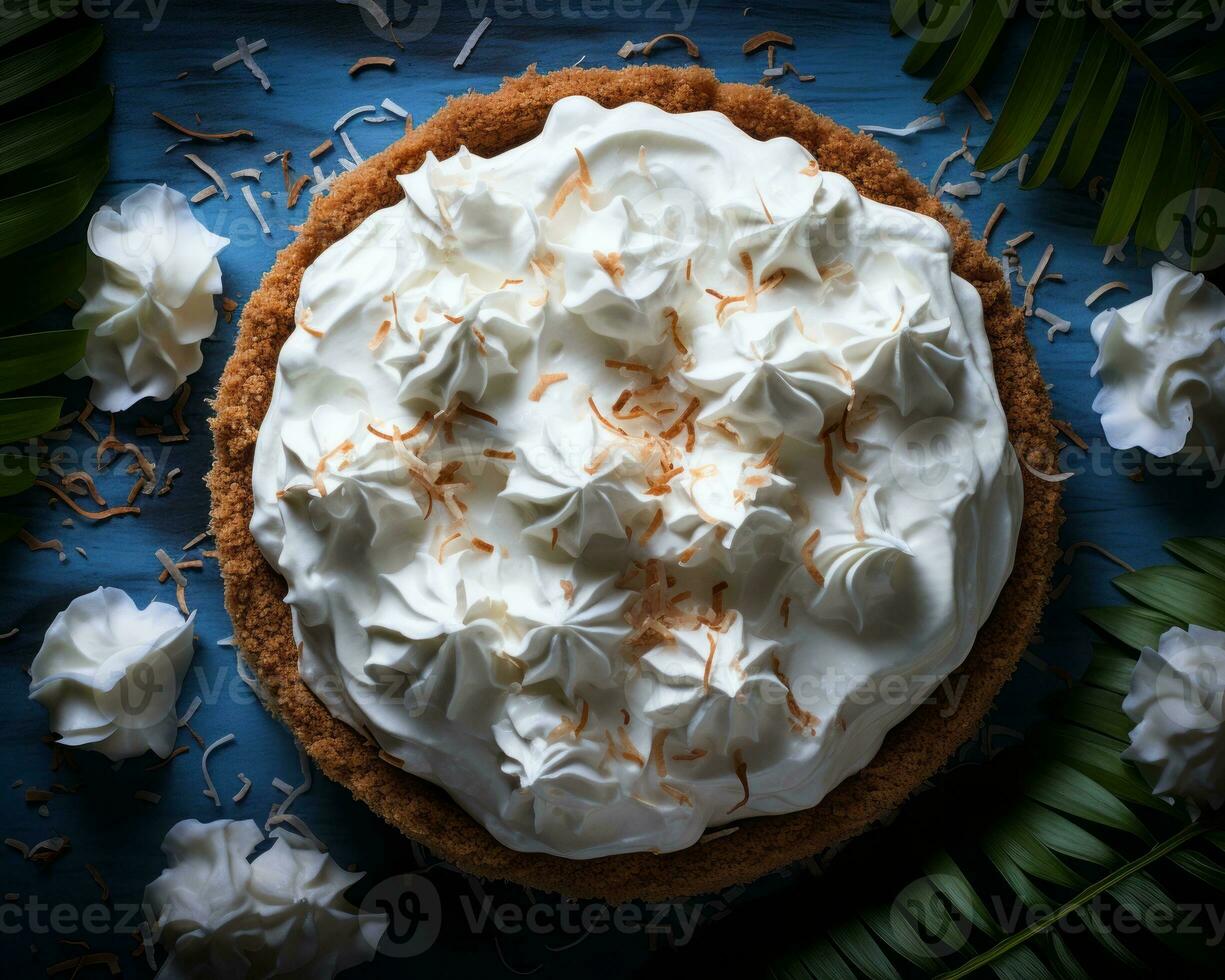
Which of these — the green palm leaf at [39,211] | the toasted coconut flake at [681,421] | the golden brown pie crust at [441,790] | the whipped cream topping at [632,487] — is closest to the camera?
the whipped cream topping at [632,487]

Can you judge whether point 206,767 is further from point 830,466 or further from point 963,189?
point 963,189

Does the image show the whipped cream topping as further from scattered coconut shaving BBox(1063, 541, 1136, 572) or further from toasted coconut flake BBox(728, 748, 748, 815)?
scattered coconut shaving BBox(1063, 541, 1136, 572)

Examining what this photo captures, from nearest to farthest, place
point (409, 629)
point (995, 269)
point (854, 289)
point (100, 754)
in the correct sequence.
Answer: point (409, 629)
point (854, 289)
point (995, 269)
point (100, 754)

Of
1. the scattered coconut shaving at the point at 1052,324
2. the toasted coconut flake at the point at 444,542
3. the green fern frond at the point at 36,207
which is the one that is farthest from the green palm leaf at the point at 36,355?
the scattered coconut shaving at the point at 1052,324

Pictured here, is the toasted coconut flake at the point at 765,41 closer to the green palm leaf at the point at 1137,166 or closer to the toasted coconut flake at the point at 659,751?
the green palm leaf at the point at 1137,166

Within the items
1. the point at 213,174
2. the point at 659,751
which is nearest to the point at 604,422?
the point at 659,751

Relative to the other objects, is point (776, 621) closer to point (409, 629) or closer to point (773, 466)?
point (773, 466)

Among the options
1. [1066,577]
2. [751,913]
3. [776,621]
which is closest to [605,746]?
[776,621]
